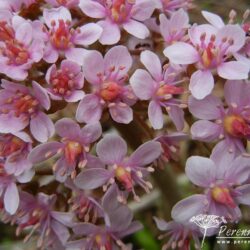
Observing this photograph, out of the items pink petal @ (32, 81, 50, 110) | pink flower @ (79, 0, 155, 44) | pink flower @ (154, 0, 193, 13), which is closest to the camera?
pink petal @ (32, 81, 50, 110)

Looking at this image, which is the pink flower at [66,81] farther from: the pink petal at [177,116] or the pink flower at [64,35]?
the pink petal at [177,116]

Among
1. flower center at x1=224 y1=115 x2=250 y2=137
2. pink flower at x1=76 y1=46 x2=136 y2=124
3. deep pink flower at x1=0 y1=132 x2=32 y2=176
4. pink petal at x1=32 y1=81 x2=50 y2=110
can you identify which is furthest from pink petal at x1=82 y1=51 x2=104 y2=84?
flower center at x1=224 y1=115 x2=250 y2=137

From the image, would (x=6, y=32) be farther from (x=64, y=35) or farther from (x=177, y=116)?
(x=177, y=116)

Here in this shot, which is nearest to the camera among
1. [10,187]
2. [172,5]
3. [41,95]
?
[41,95]

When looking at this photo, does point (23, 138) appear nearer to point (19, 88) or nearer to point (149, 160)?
point (19, 88)

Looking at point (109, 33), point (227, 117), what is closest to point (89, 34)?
point (109, 33)

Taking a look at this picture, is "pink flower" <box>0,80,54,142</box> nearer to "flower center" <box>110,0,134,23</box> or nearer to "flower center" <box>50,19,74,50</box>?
"flower center" <box>50,19,74,50</box>
